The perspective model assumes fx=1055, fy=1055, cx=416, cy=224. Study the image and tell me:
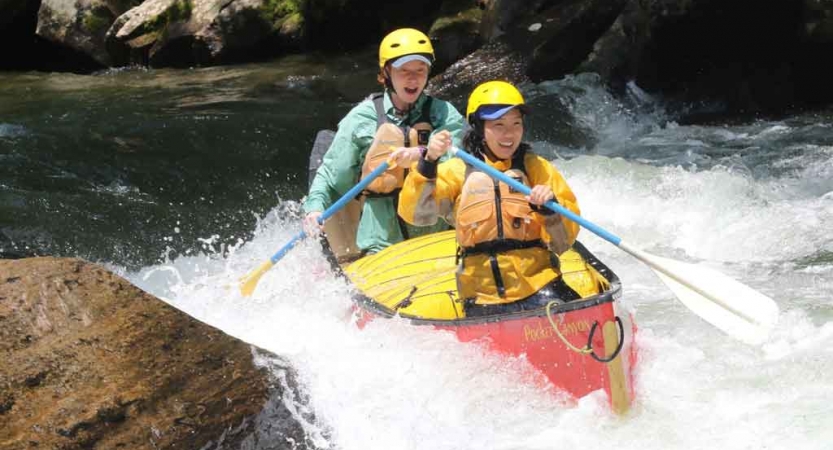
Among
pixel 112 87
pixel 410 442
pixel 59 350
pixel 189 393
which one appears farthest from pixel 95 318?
pixel 112 87

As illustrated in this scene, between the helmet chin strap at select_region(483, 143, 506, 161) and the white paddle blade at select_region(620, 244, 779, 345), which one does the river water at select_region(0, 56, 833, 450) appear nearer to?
the white paddle blade at select_region(620, 244, 779, 345)

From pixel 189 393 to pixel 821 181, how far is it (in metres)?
5.95

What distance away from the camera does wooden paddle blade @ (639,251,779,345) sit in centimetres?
426

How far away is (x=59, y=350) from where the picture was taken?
353 cm

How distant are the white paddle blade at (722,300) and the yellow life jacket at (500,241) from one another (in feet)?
1.47

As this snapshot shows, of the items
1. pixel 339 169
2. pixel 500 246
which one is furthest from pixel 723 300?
pixel 339 169

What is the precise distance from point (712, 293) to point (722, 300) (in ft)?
0.19

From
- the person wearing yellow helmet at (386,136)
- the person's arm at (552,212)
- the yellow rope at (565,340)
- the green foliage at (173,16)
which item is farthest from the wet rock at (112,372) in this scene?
the green foliage at (173,16)

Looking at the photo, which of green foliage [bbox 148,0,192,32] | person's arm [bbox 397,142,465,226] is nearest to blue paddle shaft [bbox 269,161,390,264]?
person's arm [bbox 397,142,465,226]

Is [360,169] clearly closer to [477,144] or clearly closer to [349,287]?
[349,287]

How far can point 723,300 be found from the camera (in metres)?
4.34

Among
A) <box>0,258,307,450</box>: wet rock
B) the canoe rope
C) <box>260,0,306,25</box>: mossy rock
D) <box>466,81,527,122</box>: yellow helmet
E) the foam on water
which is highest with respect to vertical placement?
<box>260,0,306,25</box>: mossy rock

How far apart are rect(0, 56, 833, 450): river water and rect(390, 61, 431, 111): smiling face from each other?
3.24 feet

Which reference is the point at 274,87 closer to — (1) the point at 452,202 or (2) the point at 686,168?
(2) the point at 686,168
